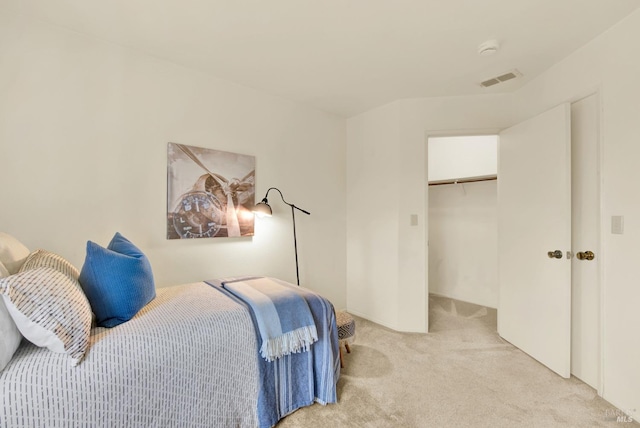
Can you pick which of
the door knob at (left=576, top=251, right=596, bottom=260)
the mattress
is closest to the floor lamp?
the mattress

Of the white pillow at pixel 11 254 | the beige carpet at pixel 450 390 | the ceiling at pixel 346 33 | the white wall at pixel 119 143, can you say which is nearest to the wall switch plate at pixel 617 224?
the beige carpet at pixel 450 390

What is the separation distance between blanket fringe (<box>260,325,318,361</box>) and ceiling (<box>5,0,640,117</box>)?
194cm

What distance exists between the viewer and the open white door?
7.05 feet

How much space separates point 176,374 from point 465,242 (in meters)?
3.90

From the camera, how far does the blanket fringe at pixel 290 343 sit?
1.59 meters

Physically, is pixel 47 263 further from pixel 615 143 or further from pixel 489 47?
pixel 615 143

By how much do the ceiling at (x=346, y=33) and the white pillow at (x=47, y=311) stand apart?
1608 millimetres

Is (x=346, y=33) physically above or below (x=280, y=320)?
above

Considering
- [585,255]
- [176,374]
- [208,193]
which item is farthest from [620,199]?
[208,193]

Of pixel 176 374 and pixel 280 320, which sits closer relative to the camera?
pixel 176 374

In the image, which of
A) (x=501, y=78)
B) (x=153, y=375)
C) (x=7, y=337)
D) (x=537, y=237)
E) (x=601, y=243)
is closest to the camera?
(x=7, y=337)

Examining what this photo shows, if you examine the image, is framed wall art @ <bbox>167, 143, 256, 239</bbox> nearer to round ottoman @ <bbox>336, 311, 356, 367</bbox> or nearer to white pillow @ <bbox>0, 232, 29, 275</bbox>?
white pillow @ <bbox>0, 232, 29, 275</bbox>

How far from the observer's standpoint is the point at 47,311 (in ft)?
3.61

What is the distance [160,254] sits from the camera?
7.38ft
